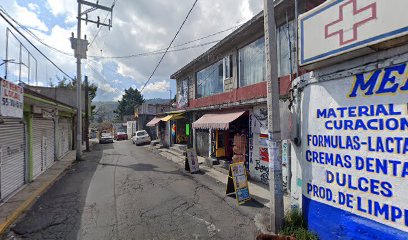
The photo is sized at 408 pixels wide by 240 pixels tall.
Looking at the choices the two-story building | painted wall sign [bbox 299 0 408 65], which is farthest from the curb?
painted wall sign [bbox 299 0 408 65]

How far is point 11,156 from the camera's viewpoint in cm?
860

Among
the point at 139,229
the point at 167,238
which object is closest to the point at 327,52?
the point at 167,238

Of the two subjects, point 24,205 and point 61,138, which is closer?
point 24,205

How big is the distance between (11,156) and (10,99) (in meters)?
2.82

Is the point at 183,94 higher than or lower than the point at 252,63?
lower

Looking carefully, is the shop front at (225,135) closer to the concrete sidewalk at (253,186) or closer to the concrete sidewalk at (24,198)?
the concrete sidewalk at (253,186)

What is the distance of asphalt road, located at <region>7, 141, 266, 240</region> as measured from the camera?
18.1 ft

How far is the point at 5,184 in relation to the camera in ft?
26.3

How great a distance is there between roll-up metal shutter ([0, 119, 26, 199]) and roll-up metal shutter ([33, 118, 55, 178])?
1738 mm

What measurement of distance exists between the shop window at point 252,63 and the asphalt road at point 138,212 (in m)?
4.64

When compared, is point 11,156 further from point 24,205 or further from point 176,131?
point 176,131

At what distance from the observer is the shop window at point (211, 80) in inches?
557

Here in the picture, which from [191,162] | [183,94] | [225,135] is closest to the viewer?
[191,162]

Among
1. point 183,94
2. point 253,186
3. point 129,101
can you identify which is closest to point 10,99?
point 253,186
